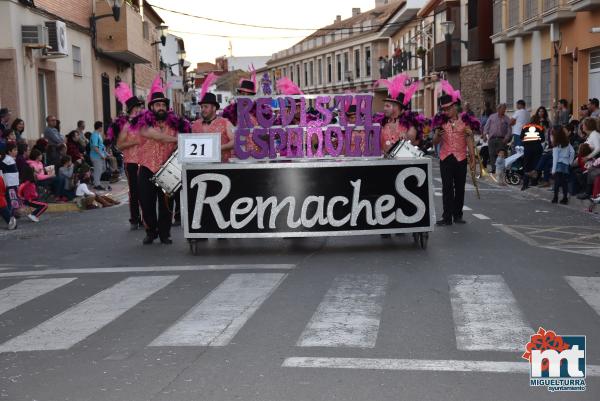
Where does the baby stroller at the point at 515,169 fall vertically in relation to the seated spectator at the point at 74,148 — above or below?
below

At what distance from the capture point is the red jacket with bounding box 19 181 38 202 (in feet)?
53.5

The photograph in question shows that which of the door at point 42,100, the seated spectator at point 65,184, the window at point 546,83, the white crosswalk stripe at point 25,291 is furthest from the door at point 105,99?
the white crosswalk stripe at point 25,291

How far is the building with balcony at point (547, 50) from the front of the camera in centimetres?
2558

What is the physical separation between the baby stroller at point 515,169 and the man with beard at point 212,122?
11.0m

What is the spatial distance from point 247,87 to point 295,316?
6.12 m

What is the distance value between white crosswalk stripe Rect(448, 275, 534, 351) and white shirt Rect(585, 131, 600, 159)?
7.64m

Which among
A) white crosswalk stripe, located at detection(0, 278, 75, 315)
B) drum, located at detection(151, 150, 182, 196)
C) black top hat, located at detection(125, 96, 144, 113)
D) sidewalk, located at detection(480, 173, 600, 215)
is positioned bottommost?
sidewalk, located at detection(480, 173, 600, 215)

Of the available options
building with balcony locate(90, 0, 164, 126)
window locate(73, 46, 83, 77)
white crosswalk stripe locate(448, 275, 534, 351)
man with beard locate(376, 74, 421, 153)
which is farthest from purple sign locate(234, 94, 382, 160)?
building with balcony locate(90, 0, 164, 126)

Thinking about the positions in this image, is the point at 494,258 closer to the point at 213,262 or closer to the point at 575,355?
the point at 213,262

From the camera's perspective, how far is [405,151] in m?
11.3

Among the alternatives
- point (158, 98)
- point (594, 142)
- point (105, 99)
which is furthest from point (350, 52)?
point (158, 98)

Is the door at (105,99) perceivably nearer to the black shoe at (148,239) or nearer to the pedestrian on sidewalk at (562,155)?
the pedestrian on sidewalk at (562,155)

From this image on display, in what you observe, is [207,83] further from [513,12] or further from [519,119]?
[513,12]

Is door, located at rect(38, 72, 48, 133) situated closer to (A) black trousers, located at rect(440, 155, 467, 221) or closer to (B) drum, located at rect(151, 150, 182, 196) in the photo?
(B) drum, located at rect(151, 150, 182, 196)
